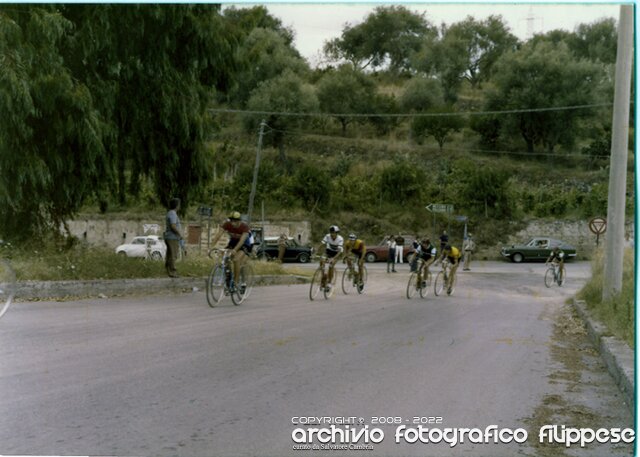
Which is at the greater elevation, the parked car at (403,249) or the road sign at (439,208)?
the road sign at (439,208)

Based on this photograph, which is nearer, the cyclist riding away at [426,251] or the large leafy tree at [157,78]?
the cyclist riding away at [426,251]

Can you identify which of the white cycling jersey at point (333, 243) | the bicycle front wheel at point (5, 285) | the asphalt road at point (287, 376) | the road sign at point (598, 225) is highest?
the road sign at point (598, 225)

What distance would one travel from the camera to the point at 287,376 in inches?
189

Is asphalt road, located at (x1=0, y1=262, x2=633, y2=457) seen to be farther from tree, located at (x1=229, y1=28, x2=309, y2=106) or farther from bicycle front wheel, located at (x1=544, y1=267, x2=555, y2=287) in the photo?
tree, located at (x1=229, y1=28, x2=309, y2=106)

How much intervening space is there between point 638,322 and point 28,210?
590 cm

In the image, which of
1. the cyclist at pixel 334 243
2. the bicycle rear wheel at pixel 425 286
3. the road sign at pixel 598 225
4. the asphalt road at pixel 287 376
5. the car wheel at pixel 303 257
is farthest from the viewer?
the bicycle rear wheel at pixel 425 286

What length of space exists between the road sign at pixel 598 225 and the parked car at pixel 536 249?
8.7 inches

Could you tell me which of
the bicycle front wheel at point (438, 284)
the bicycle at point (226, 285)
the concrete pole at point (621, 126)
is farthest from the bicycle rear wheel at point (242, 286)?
the concrete pole at point (621, 126)

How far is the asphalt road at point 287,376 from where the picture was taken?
3.69 m

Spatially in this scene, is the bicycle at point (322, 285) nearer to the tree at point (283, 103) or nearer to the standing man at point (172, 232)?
the standing man at point (172, 232)

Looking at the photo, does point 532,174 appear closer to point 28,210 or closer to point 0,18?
point 0,18

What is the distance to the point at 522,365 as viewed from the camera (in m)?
4.77

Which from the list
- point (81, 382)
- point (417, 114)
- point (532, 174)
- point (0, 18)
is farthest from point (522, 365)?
point (0, 18)

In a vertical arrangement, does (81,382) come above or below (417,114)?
below
